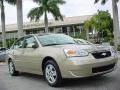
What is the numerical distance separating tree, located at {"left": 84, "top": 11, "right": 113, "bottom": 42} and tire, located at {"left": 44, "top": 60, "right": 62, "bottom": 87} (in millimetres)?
47266

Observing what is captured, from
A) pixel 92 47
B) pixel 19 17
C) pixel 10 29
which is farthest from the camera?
pixel 10 29

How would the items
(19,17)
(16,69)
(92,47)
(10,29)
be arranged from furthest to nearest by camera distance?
(10,29), (19,17), (16,69), (92,47)

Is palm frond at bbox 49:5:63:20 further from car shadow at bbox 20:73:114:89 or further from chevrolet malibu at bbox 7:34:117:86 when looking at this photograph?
car shadow at bbox 20:73:114:89

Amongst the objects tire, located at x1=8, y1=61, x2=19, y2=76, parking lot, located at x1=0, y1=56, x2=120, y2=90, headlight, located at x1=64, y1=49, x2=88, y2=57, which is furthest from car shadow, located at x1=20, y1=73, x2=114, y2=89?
tire, located at x1=8, y1=61, x2=19, y2=76

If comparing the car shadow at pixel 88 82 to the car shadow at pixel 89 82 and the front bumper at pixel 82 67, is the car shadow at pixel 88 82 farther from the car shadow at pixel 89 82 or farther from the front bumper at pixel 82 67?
the front bumper at pixel 82 67

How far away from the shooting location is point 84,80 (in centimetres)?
888

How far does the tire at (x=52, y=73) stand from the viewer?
8.08m

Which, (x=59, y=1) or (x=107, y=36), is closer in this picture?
(x=59, y=1)

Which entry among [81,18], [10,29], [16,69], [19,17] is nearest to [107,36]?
[81,18]

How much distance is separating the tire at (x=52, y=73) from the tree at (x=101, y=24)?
47.3 meters

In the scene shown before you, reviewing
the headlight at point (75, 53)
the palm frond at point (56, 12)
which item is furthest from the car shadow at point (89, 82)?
the palm frond at point (56, 12)

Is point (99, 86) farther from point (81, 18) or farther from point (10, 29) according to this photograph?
point (10, 29)

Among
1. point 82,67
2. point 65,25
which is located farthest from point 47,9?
point 82,67

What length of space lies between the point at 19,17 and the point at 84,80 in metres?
16.9
